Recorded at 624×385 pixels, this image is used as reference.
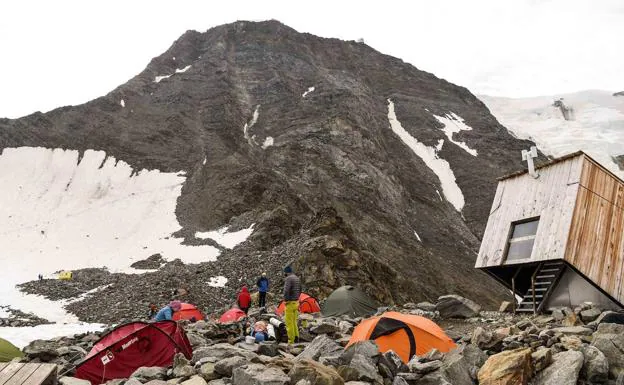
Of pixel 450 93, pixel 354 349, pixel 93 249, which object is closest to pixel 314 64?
pixel 450 93

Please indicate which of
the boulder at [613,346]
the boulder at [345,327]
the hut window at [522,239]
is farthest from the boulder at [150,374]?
the hut window at [522,239]

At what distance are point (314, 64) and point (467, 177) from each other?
35.6 meters

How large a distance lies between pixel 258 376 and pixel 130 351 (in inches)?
168

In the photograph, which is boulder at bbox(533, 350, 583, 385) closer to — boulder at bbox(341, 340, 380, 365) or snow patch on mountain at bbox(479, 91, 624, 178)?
boulder at bbox(341, 340, 380, 365)

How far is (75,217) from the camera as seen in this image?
42.4 m

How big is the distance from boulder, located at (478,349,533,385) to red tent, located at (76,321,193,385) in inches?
231

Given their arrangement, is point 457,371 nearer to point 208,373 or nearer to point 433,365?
point 433,365

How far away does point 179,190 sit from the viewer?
4684 cm

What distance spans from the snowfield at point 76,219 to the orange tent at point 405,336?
→ 16.4 meters

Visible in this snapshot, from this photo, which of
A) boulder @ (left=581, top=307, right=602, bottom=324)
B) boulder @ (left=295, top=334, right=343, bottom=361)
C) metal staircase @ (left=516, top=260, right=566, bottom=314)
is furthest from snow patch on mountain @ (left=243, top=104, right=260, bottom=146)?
boulder @ (left=295, top=334, right=343, bottom=361)

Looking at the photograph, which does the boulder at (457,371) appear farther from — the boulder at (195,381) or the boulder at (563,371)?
the boulder at (195,381)

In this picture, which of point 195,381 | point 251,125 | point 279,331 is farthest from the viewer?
point 251,125

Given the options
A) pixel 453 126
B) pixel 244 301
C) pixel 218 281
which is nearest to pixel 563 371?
pixel 244 301

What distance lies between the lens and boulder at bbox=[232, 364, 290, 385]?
605cm
